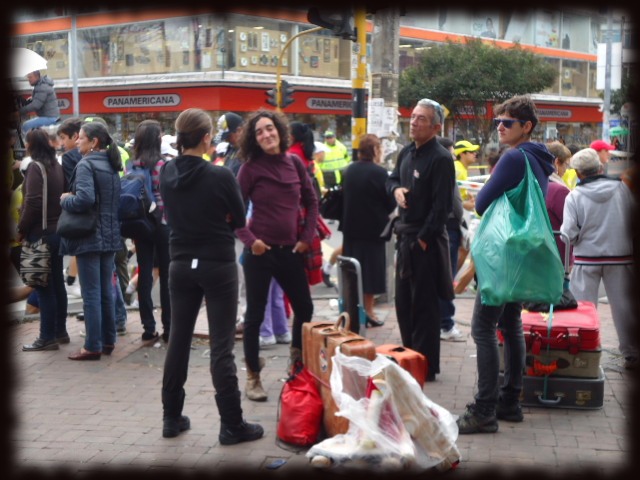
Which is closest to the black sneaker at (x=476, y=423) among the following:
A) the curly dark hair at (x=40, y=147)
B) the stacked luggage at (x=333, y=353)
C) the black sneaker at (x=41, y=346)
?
the stacked luggage at (x=333, y=353)

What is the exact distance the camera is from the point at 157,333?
7.59 meters

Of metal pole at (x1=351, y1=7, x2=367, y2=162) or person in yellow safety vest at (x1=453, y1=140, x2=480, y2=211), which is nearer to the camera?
metal pole at (x1=351, y1=7, x2=367, y2=162)

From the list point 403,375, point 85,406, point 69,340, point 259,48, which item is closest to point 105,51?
point 259,48

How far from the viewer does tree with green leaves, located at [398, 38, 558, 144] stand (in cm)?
780

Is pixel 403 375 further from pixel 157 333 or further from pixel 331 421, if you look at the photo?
pixel 157 333

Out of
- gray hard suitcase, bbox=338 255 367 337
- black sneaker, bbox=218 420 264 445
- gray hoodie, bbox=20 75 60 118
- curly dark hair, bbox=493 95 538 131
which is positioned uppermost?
gray hoodie, bbox=20 75 60 118

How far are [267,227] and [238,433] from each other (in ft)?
5.05

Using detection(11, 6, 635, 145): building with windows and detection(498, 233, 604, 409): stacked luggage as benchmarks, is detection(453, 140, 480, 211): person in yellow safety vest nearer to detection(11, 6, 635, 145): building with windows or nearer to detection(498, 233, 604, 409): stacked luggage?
detection(498, 233, 604, 409): stacked luggage

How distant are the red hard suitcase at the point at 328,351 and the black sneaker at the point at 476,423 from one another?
819 mm

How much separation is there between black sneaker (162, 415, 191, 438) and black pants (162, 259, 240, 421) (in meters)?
0.05

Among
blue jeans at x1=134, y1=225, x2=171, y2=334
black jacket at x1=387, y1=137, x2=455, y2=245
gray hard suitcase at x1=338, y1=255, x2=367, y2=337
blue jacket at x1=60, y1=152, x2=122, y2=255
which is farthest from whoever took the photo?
blue jeans at x1=134, y1=225, x2=171, y2=334

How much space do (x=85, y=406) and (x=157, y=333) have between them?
1828 millimetres

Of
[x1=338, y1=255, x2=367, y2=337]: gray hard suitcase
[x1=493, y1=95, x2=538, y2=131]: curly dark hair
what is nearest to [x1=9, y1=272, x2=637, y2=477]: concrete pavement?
[x1=338, y1=255, x2=367, y2=337]: gray hard suitcase

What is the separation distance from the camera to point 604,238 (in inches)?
256
